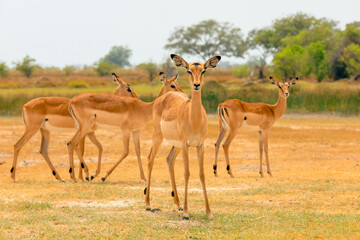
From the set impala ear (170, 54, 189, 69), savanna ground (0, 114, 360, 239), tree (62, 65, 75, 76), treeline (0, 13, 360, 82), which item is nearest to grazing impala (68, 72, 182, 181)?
savanna ground (0, 114, 360, 239)

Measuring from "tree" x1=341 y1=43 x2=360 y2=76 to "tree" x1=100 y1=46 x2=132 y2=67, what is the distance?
74.9 m

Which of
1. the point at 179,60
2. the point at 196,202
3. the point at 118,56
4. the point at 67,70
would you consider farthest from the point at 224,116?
the point at 118,56

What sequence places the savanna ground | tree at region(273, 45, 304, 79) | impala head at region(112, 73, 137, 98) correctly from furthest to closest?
tree at region(273, 45, 304, 79), impala head at region(112, 73, 137, 98), the savanna ground

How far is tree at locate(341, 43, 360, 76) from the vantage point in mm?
46625

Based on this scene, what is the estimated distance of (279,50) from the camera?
226 feet

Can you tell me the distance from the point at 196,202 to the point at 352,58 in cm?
4252

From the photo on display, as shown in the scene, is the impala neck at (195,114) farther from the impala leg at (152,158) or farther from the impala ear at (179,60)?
the impala leg at (152,158)

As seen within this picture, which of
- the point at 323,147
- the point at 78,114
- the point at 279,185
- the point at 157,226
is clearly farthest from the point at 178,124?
the point at 323,147

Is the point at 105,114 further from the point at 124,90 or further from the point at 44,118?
the point at 124,90

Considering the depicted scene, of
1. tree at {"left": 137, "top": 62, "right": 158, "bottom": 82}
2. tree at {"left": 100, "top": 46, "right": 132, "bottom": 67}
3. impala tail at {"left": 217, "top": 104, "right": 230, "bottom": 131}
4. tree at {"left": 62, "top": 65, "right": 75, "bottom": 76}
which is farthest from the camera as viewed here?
tree at {"left": 100, "top": 46, "right": 132, "bottom": 67}

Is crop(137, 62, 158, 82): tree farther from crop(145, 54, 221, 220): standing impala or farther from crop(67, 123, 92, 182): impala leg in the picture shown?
crop(145, 54, 221, 220): standing impala

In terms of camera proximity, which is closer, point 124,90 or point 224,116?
point 224,116

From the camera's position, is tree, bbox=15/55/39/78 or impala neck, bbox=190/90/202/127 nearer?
impala neck, bbox=190/90/202/127

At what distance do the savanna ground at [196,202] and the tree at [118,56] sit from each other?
10494 centimetres
